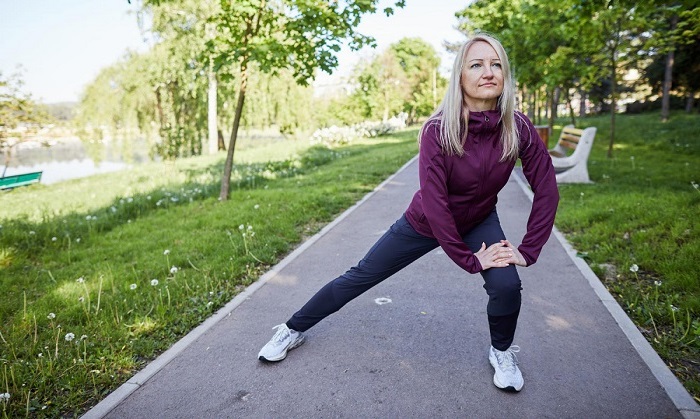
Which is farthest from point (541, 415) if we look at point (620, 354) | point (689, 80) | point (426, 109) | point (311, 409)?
point (426, 109)

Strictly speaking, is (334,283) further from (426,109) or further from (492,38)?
(426,109)

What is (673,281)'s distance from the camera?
→ 3.96 meters

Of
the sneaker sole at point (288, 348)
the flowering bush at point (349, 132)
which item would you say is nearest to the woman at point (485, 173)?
the sneaker sole at point (288, 348)

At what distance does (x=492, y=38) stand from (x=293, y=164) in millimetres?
11948

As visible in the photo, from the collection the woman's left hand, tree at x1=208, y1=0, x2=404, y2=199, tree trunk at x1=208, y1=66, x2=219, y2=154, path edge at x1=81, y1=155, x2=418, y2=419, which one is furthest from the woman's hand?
tree trunk at x1=208, y1=66, x2=219, y2=154

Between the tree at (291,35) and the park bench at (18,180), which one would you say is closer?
the tree at (291,35)

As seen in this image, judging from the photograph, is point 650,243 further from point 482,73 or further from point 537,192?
point 482,73

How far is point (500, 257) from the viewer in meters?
2.49

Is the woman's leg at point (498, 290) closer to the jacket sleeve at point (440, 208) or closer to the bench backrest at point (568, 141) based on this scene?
the jacket sleeve at point (440, 208)

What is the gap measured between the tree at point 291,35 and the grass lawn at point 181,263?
241 centimetres

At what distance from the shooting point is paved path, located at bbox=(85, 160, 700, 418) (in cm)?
254

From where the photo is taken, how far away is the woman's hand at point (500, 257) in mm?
2471

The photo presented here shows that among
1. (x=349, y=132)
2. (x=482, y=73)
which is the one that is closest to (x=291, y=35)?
(x=482, y=73)

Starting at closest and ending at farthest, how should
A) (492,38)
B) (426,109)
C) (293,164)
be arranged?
(492,38)
(293,164)
(426,109)
